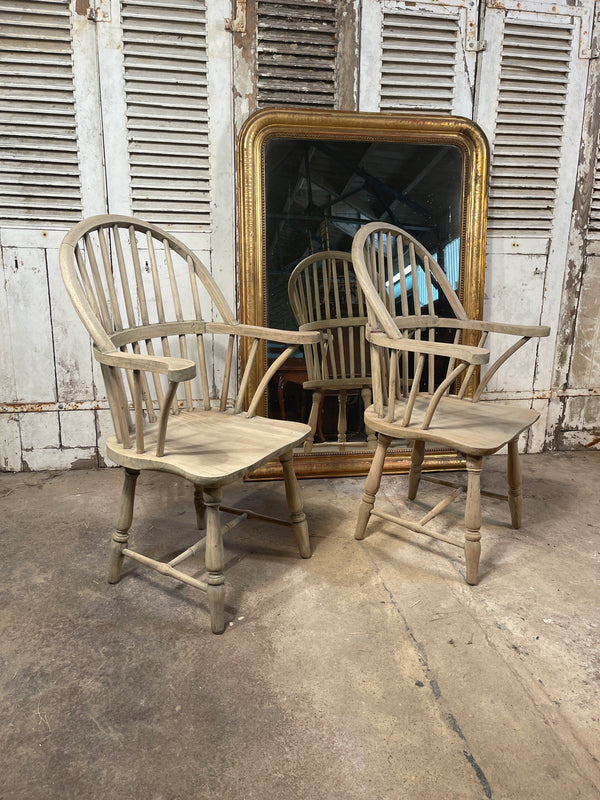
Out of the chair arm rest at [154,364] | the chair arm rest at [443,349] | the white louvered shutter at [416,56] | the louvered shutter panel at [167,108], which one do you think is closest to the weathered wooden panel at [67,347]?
the louvered shutter panel at [167,108]

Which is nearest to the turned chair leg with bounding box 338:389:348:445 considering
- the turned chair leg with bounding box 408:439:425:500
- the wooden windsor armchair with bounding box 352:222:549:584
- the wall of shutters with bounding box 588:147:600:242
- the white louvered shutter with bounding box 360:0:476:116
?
the wooden windsor armchair with bounding box 352:222:549:584

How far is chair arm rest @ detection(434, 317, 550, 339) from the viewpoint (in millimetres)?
1869

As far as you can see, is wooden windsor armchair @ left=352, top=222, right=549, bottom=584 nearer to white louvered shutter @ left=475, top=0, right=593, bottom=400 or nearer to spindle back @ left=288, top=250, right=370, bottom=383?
spindle back @ left=288, top=250, right=370, bottom=383

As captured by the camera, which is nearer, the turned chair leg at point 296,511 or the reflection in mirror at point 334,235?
the turned chair leg at point 296,511

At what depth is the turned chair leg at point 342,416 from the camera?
246cm

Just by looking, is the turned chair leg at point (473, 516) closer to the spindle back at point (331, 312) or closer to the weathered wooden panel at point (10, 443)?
the spindle back at point (331, 312)

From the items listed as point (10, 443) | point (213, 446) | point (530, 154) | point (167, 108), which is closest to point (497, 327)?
point (213, 446)

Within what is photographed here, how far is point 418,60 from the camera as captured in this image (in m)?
2.45

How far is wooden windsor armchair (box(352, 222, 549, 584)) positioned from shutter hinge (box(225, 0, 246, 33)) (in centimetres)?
119

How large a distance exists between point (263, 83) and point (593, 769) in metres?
2.66

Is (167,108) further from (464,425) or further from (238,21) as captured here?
(464,425)

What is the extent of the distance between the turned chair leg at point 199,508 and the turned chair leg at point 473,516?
3.01 feet

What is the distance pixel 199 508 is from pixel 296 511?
409 millimetres

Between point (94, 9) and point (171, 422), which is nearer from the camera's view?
point (171, 422)
